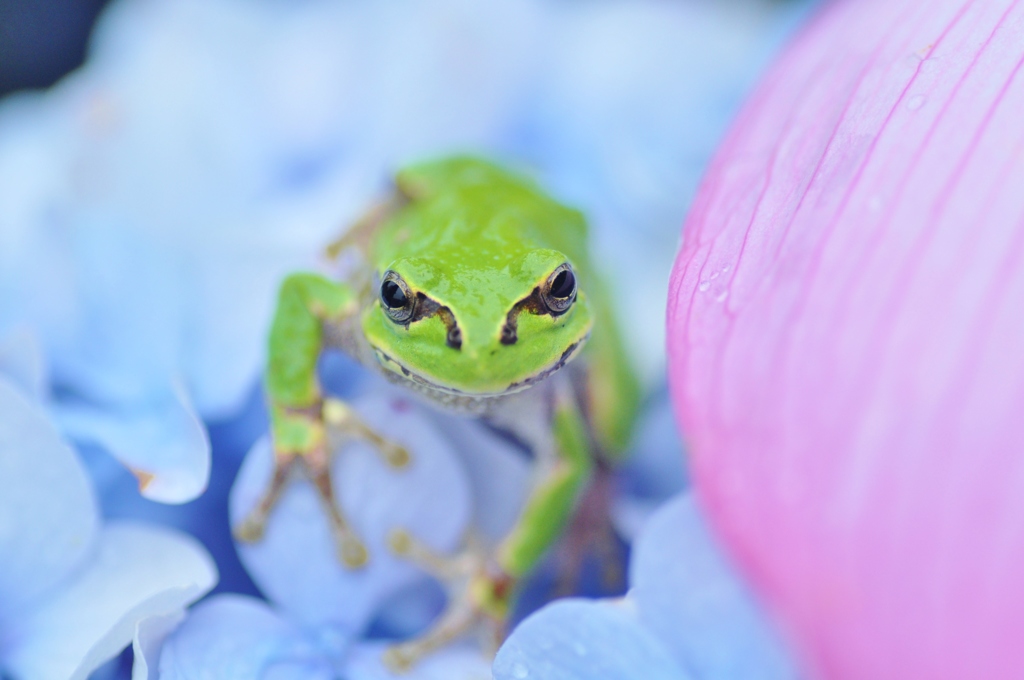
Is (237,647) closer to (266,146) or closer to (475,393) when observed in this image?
(475,393)

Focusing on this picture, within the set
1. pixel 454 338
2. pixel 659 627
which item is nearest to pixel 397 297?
pixel 454 338

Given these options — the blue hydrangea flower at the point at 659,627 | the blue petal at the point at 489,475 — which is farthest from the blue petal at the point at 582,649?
the blue petal at the point at 489,475

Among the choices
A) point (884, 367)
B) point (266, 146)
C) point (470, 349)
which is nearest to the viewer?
point (884, 367)

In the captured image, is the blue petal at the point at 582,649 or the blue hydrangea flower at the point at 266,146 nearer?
the blue petal at the point at 582,649

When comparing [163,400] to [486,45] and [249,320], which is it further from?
[486,45]

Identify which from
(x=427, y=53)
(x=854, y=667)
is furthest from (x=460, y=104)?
(x=854, y=667)

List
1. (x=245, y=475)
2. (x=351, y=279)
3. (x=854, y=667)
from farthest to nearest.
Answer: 1. (x=351, y=279)
2. (x=245, y=475)
3. (x=854, y=667)

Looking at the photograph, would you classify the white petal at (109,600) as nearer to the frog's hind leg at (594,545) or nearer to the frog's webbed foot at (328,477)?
the frog's webbed foot at (328,477)
